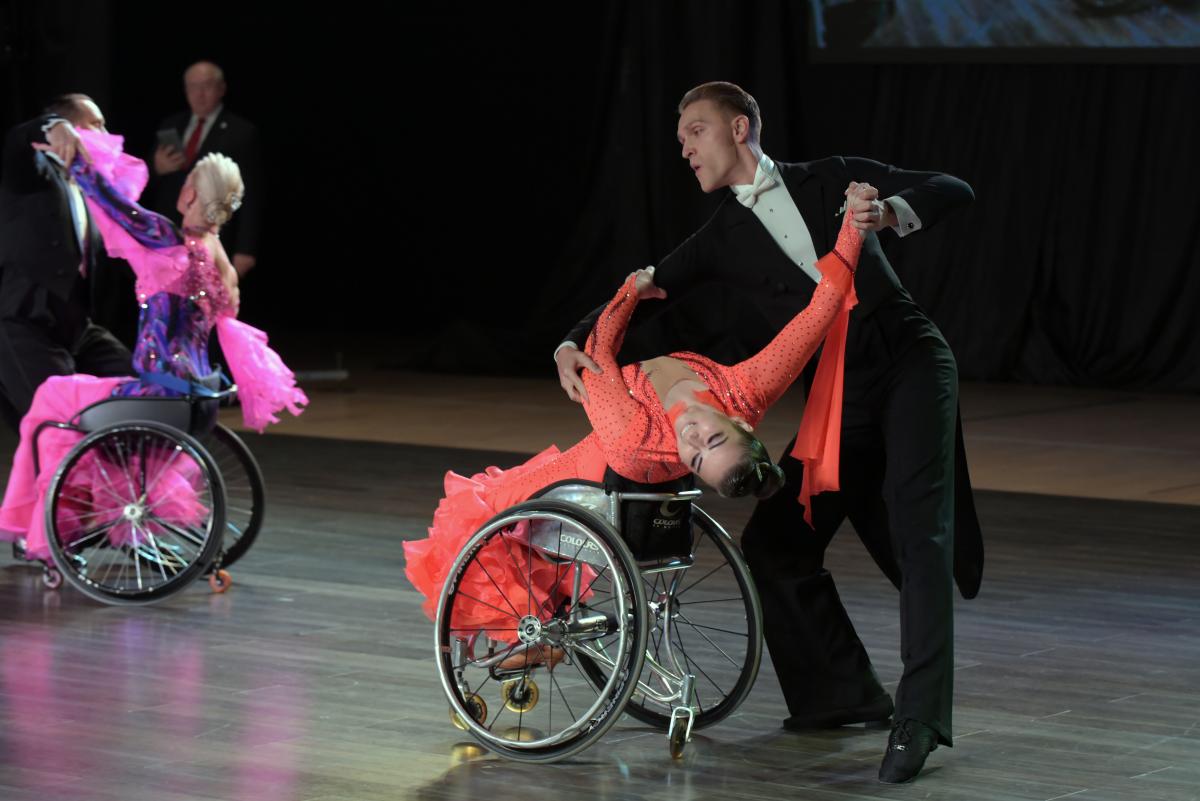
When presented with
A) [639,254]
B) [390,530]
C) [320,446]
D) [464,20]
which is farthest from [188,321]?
[464,20]

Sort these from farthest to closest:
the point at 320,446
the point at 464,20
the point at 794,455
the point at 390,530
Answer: the point at 464,20
the point at 320,446
the point at 390,530
the point at 794,455

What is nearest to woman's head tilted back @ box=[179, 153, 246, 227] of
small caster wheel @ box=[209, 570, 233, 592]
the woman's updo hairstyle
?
the woman's updo hairstyle

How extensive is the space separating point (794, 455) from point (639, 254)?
735 cm

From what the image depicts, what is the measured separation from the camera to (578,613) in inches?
134

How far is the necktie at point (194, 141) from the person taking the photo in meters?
7.76

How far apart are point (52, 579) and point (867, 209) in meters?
2.57

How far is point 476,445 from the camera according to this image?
766 centimetres

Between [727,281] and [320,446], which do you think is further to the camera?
[320,446]

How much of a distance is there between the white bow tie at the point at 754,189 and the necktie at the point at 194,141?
473cm

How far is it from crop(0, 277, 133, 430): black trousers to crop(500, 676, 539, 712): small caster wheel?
1.98 m

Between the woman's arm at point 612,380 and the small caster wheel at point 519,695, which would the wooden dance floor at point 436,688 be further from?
the woman's arm at point 612,380

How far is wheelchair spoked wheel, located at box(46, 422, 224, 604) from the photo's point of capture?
4586 mm

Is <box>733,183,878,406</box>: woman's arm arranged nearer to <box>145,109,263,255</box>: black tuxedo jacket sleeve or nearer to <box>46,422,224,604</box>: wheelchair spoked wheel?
<box>46,422,224,604</box>: wheelchair spoked wheel

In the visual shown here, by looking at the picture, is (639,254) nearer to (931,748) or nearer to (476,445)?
(476,445)
